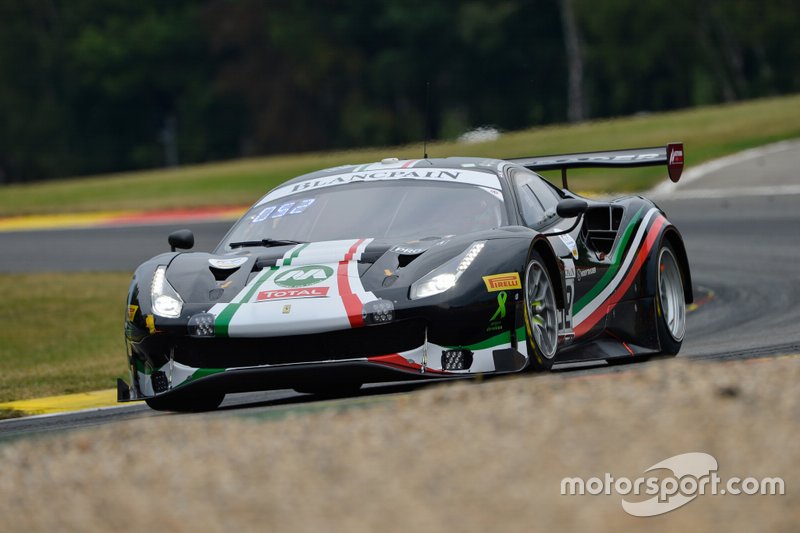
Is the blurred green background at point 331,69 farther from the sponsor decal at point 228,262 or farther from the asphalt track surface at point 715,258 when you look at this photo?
the sponsor decal at point 228,262

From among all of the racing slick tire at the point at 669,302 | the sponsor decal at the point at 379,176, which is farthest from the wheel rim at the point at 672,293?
the sponsor decal at the point at 379,176

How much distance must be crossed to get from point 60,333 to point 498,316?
7.04 m

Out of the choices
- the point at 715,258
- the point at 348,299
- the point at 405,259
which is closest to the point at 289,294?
the point at 348,299

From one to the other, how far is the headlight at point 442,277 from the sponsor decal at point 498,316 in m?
0.22

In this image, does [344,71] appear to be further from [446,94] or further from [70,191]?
[70,191]

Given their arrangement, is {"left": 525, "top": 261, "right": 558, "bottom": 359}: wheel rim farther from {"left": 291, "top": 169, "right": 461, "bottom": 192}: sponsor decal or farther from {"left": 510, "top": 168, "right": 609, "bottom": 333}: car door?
{"left": 291, "top": 169, "right": 461, "bottom": 192}: sponsor decal

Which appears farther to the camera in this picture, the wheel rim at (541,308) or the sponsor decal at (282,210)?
the sponsor decal at (282,210)

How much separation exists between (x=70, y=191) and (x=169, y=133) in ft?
109

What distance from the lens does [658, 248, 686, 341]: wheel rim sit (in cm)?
953

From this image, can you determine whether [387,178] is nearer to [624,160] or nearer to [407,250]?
[407,250]

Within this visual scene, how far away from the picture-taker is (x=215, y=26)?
70.9 metres

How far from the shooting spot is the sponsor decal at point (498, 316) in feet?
23.7

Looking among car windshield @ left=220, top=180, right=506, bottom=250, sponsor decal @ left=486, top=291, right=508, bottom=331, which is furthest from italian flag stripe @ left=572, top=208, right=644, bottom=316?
sponsor decal @ left=486, top=291, right=508, bottom=331

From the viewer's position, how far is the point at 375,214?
834cm
